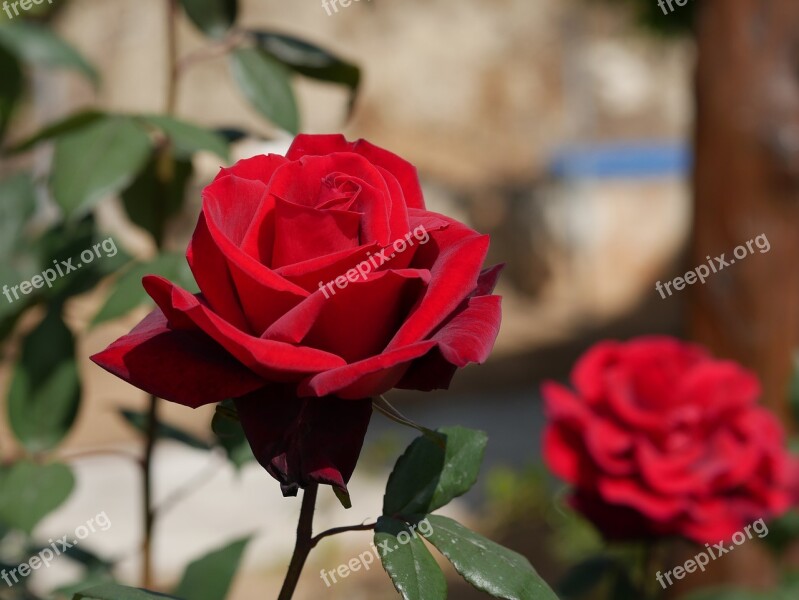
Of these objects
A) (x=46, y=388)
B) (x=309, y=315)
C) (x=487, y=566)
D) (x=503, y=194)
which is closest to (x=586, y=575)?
(x=46, y=388)

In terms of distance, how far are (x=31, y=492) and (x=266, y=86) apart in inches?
15.1

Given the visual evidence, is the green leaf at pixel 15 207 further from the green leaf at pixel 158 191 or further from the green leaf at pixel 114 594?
the green leaf at pixel 114 594

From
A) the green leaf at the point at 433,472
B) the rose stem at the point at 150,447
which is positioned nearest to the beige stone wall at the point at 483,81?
the rose stem at the point at 150,447

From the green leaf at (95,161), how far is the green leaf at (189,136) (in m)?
0.02

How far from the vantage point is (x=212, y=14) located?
2.87ft

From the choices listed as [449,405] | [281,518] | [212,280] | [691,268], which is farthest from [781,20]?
[449,405]

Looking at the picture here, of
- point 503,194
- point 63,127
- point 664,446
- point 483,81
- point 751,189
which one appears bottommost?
point 503,194

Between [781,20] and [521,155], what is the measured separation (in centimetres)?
590

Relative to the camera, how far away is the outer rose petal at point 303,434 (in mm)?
398

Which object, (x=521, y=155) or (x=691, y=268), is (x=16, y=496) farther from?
(x=521, y=155)

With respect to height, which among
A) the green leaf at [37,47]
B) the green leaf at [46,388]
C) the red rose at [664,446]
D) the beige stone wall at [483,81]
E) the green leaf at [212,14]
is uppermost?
the green leaf at [37,47]

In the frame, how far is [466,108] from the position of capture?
7609mm

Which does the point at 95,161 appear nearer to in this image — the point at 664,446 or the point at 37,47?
the point at 37,47

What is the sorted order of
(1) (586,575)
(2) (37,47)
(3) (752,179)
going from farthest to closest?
(3) (752,179)
(1) (586,575)
(2) (37,47)
